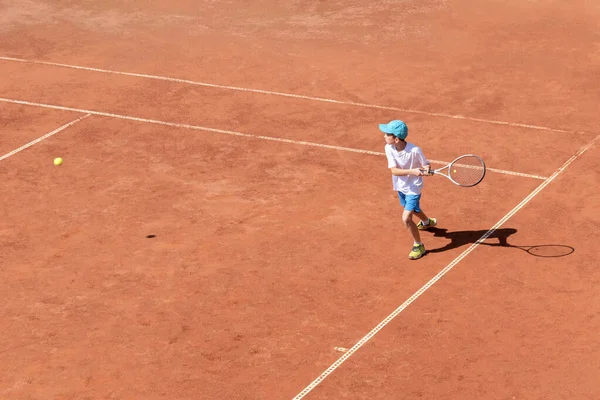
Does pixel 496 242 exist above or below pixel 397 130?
below

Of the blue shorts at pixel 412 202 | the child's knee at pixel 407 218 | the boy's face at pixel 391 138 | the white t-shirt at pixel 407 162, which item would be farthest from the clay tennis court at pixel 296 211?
the boy's face at pixel 391 138

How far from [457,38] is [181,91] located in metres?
5.99

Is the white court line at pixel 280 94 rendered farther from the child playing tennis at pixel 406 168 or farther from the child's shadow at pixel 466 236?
the child playing tennis at pixel 406 168

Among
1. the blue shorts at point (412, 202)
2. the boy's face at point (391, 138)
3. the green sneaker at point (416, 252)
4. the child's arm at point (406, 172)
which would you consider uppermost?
the boy's face at point (391, 138)

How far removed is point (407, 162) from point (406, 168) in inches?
4.3

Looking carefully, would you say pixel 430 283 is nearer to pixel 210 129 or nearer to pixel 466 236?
pixel 466 236

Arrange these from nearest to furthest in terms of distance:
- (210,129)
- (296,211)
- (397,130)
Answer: (397,130) → (296,211) → (210,129)

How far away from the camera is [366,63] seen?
20.3 meters

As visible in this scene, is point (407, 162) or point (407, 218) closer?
point (407, 218)

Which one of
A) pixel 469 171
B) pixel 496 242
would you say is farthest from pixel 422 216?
pixel 496 242

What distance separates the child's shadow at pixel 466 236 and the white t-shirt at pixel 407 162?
2.74 feet

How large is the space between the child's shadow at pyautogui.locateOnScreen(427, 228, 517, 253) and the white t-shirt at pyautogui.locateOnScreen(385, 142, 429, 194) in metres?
0.83

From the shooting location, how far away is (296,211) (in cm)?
1422

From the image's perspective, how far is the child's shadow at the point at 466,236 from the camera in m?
13.2
